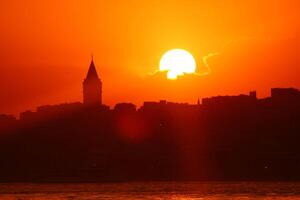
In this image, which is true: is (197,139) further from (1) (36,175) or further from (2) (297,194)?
(2) (297,194)

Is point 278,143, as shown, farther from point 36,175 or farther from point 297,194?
point 297,194

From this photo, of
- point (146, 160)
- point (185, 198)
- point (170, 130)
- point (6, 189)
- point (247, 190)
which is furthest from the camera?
point (170, 130)

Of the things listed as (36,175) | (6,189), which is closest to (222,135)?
(36,175)

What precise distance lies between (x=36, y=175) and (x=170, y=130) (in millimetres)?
19178

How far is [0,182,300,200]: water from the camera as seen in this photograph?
11531cm

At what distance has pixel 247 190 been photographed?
12600 centimetres

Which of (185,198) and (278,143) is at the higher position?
Result: (278,143)

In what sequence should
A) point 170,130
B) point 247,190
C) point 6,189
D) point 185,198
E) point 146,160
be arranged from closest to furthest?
point 185,198 → point 247,190 → point 6,189 → point 146,160 → point 170,130

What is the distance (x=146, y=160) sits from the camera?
518 ft

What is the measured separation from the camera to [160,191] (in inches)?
5027

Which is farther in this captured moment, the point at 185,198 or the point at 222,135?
the point at 222,135

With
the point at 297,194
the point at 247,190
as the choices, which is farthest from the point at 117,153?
the point at 297,194

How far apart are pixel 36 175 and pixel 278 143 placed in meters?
30.5

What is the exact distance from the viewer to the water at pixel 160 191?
115 m
